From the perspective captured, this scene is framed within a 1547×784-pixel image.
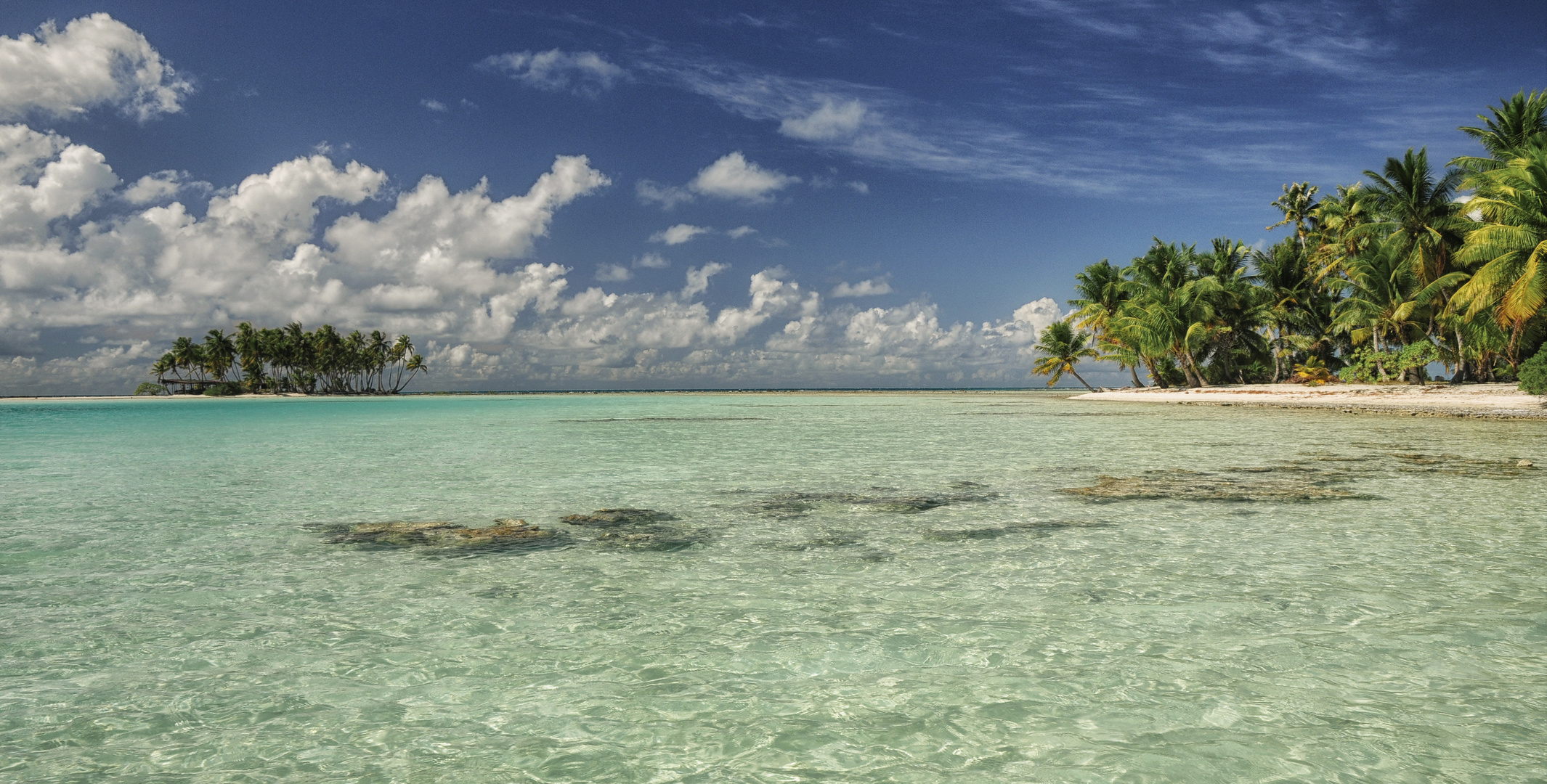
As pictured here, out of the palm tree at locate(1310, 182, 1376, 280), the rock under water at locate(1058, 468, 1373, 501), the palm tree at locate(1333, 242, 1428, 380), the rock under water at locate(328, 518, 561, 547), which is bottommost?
the rock under water at locate(1058, 468, 1373, 501)

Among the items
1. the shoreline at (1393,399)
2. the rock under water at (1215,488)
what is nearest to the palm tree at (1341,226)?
the shoreline at (1393,399)

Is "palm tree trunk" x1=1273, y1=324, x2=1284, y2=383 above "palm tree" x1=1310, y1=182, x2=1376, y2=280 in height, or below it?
below

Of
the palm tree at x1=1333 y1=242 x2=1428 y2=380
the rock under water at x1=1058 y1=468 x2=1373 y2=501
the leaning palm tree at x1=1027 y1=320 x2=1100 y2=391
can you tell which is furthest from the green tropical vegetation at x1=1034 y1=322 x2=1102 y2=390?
the rock under water at x1=1058 y1=468 x2=1373 y2=501

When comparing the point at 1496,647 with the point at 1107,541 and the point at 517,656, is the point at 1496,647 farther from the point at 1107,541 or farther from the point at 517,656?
the point at 517,656

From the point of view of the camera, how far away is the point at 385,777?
279 centimetres

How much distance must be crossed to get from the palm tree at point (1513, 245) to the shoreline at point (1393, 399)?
259 cm

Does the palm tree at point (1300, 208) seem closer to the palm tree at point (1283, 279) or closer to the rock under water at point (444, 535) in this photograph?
the palm tree at point (1283, 279)

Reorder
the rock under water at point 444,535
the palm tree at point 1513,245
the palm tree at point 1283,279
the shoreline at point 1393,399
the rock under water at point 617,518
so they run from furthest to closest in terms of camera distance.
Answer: the palm tree at point 1283,279, the shoreline at point 1393,399, the palm tree at point 1513,245, the rock under water at point 617,518, the rock under water at point 444,535

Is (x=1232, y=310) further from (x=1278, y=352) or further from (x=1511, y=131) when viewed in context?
(x=1511, y=131)

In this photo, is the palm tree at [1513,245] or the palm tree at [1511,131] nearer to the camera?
the palm tree at [1513,245]

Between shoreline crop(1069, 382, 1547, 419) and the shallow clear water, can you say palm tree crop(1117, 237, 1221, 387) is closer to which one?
shoreline crop(1069, 382, 1547, 419)

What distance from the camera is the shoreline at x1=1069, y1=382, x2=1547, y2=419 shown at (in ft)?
77.6

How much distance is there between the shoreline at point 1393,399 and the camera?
23656mm

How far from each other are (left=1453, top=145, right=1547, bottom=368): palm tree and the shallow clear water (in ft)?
56.1
